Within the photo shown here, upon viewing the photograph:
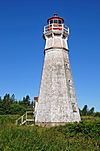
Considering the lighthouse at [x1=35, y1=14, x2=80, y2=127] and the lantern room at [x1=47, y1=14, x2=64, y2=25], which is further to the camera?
the lantern room at [x1=47, y1=14, x2=64, y2=25]

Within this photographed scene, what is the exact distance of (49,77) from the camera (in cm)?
2888

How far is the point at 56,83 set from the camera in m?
28.4

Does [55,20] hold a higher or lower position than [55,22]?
higher

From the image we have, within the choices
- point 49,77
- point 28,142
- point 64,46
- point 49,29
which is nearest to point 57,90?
point 49,77

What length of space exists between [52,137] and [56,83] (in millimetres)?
12182

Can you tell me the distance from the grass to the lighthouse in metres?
2.66

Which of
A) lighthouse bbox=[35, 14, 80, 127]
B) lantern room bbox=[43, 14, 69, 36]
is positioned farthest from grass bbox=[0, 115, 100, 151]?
lantern room bbox=[43, 14, 69, 36]

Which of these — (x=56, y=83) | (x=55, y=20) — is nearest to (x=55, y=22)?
(x=55, y=20)

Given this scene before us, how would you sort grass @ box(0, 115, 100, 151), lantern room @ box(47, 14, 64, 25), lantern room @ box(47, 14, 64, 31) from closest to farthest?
grass @ box(0, 115, 100, 151) < lantern room @ box(47, 14, 64, 31) < lantern room @ box(47, 14, 64, 25)

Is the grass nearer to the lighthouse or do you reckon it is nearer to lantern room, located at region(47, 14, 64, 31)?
the lighthouse

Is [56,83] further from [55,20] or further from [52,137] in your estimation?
[52,137]

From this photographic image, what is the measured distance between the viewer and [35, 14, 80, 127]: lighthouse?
27.7 m

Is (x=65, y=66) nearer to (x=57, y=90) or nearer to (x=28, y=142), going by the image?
(x=57, y=90)

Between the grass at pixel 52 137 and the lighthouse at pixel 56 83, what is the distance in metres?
2.66
